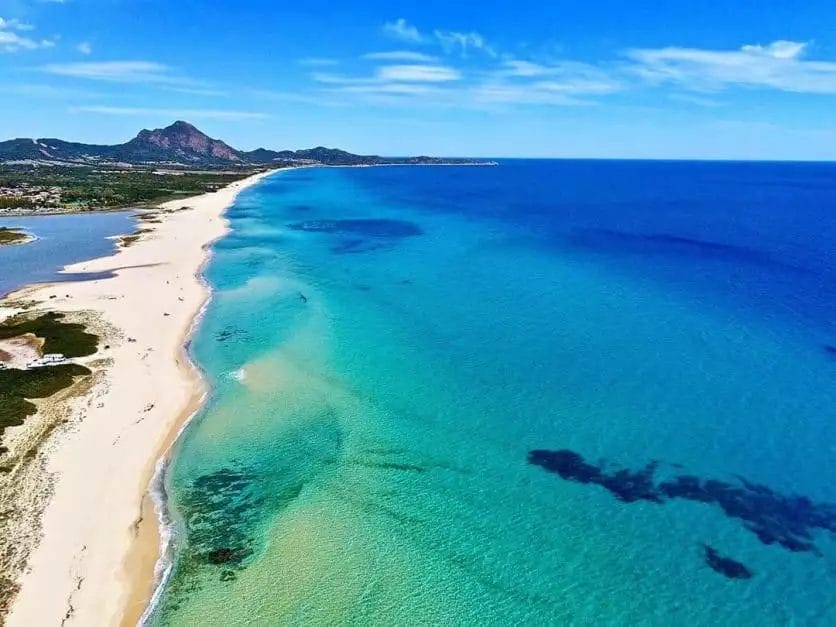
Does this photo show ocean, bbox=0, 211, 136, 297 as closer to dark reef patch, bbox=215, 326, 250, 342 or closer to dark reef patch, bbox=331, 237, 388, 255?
dark reef patch, bbox=215, 326, 250, 342

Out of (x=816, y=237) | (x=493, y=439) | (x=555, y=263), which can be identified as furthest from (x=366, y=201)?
(x=493, y=439)

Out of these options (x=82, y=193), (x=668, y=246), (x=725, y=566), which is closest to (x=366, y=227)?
(x=668, y=246)

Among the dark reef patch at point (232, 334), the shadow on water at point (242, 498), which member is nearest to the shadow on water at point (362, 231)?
the dark reef patch at point (232, 334)

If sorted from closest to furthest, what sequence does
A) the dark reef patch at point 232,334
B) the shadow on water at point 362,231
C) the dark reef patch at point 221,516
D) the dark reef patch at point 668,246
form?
the dark reef patch at point 221,516, the dark reef patch at point 232,334, the dark reef patch at point 668,246, the shadow on water at point 362,231

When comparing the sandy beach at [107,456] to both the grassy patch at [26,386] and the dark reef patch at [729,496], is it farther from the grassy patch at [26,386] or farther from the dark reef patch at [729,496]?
the dark reef patch at [729,496]

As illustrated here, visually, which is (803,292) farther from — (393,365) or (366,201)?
Answer: (366,201)

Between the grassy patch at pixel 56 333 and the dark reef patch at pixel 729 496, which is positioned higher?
the grassy patch at pixel 56 333
